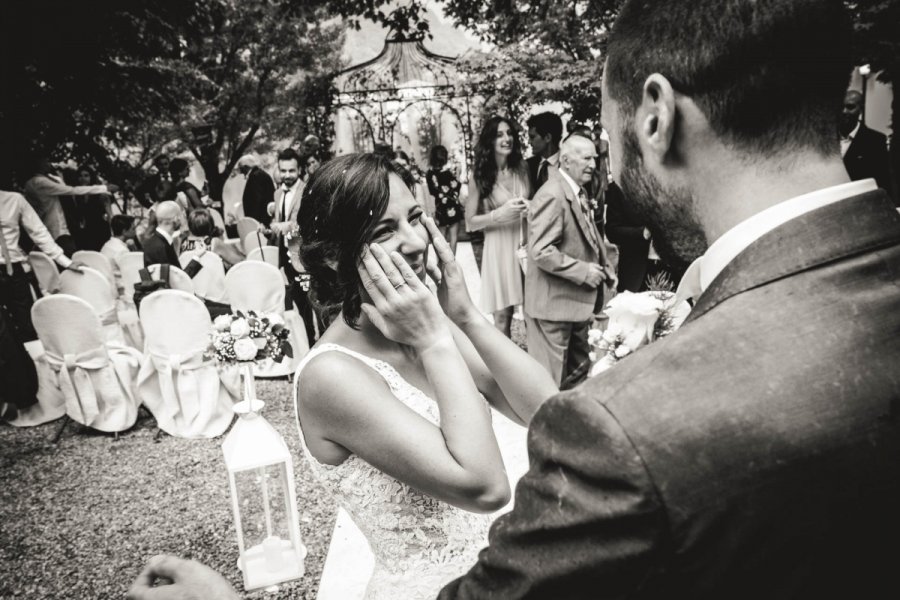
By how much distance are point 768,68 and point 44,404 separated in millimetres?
7099

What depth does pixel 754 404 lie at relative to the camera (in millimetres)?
725

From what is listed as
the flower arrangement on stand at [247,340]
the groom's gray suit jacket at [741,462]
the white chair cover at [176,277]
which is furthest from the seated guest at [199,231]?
the groom's gray suit jacket at [741,462]

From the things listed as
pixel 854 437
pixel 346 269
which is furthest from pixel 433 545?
pixel 854 437

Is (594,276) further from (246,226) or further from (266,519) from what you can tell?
(246,226)

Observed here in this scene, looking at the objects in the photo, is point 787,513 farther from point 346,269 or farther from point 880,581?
point 346,269

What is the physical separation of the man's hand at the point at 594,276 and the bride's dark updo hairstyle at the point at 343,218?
3.02 meters

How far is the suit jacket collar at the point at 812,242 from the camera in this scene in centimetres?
83

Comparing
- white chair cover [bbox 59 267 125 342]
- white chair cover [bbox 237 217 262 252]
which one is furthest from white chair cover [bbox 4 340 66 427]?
white chair cover [bbox 237 217 262 252]

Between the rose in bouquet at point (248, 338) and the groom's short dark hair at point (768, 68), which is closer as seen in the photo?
the groom's short dark hair at point (768, 68)

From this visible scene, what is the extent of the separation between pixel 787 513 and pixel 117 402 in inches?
249

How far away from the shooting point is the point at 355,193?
6.57ft

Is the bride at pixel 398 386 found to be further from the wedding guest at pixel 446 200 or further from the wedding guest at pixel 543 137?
the wedding guest at pixel 446 200

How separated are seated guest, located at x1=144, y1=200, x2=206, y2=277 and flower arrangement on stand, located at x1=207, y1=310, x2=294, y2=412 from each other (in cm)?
222

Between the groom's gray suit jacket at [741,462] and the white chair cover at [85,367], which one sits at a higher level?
the groom's gray suit jacket at [741,462]
